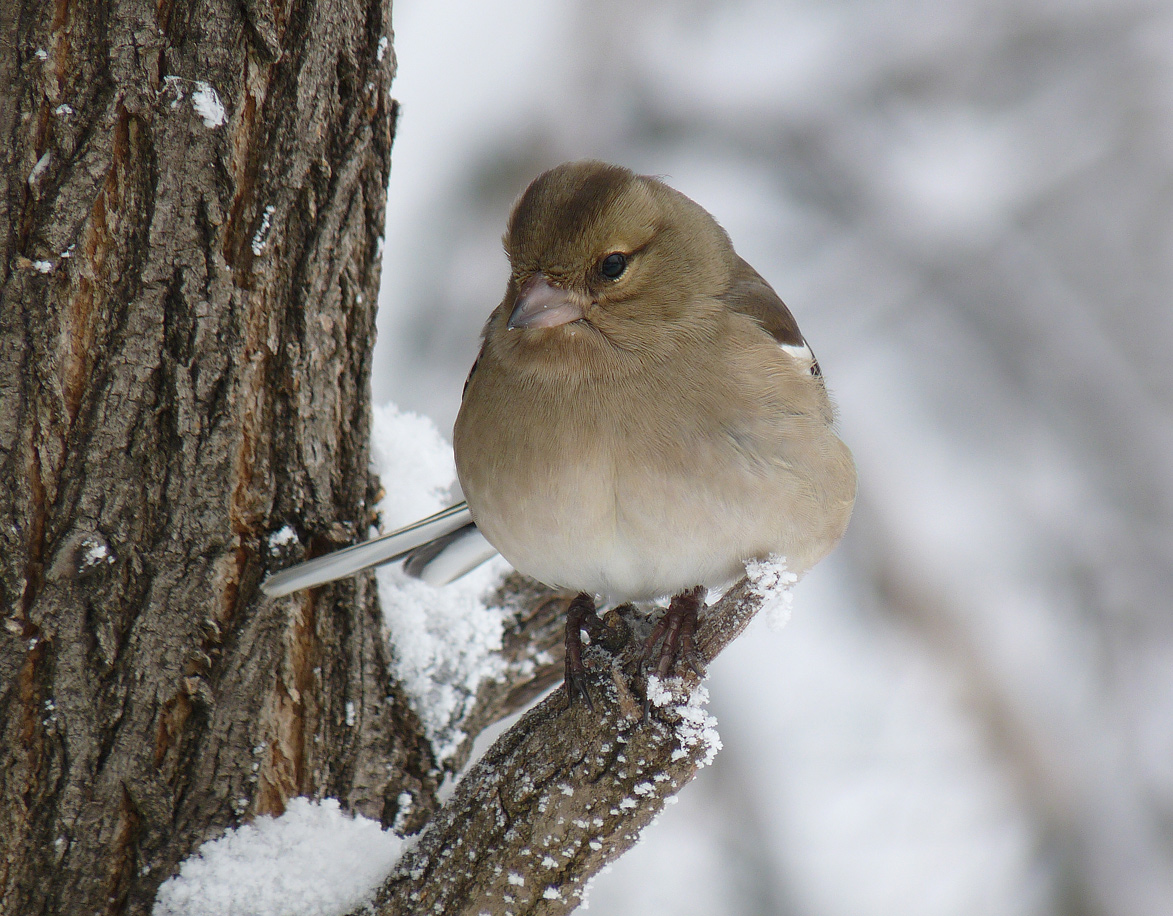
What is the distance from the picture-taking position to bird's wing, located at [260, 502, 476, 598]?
226 centimetres

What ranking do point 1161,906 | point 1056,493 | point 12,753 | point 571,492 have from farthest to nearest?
point 1056,493 < point 1161,906 < point 571,492 < point 12,753

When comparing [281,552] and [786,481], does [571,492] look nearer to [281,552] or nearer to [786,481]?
[786,481]

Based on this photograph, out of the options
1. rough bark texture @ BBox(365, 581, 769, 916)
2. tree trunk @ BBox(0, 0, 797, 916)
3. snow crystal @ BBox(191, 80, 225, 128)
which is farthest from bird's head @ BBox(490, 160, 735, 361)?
rough bark texture @ BBox(365, 581, 769, 916)

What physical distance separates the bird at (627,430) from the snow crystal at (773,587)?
2.1 inches

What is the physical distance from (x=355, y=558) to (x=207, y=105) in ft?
3.49

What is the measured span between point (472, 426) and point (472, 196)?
2843 millimetres

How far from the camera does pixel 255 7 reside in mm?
2096

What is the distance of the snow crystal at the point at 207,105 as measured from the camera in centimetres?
208

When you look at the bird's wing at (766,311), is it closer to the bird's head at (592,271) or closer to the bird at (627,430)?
the bird at (627,430)

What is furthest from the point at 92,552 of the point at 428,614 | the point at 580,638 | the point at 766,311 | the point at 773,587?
the point at 766,311

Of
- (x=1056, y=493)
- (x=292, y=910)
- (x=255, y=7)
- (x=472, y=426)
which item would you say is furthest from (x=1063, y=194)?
(x=292, y=910)

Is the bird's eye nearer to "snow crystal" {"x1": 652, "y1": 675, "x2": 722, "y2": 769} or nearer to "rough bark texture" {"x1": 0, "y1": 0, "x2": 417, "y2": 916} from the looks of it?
"rough bark texture" {"x1": 0, "y1": 0, "x2": 417, "y2": 916}

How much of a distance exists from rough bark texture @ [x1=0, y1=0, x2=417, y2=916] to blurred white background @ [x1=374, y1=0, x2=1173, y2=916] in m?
2.25

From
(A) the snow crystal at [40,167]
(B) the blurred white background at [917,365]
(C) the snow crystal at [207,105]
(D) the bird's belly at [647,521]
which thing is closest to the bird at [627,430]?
(D) the bird's belly at [647,521]
